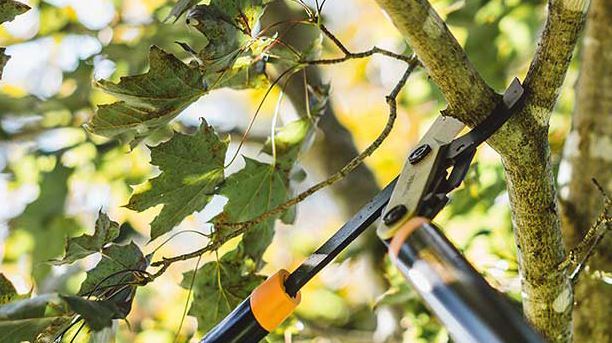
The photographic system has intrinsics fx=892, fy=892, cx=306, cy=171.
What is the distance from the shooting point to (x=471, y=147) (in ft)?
1.28

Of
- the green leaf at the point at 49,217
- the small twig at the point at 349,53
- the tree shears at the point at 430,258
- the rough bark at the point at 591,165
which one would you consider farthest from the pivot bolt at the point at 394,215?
the green leaf at the point at 49,217

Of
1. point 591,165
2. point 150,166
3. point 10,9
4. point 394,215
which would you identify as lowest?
point 591,165

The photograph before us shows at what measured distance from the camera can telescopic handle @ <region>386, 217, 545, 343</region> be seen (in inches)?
12.3

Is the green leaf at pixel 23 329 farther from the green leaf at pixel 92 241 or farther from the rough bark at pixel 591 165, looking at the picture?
the rough bark at pixel 591 165

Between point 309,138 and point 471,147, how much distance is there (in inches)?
7.8

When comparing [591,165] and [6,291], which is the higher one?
[6,291]

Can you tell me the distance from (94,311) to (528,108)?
21 cm

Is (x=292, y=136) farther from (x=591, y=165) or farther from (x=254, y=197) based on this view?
(x=591, y=165)

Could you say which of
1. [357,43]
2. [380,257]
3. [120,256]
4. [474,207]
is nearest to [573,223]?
[474,207]

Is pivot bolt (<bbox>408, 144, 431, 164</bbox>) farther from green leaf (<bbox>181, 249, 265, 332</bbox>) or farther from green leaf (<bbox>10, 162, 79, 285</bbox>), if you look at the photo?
green leaf (<bbox>10, 162, 79, 285</bbox>)

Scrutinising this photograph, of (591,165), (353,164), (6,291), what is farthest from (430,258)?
(591,165)

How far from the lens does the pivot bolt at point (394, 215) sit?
14.3 inches

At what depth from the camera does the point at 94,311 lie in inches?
15.1

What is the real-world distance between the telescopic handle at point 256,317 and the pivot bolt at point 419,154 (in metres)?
0.08
